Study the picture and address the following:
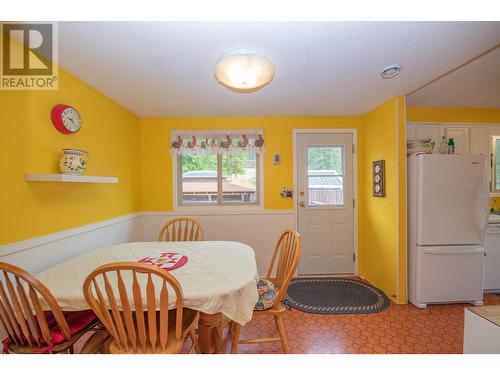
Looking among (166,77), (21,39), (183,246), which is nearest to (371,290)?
(183,246)

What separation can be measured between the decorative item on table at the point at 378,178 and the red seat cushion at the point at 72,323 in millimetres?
2805

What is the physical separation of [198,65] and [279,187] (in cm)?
176

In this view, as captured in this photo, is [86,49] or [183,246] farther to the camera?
[183,246]

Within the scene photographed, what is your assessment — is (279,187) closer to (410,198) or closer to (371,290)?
(410,198)

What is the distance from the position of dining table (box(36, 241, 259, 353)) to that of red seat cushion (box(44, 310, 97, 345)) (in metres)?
0.14

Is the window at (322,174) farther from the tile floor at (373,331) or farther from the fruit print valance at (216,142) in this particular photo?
the tile floor at (373,331)

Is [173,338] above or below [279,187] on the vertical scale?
below

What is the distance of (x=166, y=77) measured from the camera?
5.92 ft

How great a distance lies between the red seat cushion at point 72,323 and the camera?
3.48 ft

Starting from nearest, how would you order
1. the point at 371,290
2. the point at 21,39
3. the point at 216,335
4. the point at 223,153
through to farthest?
the point at 21,39
the point at 216,335
the point at 371,290
the point at 223,153

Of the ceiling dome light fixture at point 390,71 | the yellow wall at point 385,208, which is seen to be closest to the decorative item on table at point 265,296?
the yellow wall at point 385,208

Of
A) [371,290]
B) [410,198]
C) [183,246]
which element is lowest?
[371,290]

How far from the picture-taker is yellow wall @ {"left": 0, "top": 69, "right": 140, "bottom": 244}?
1301mm
